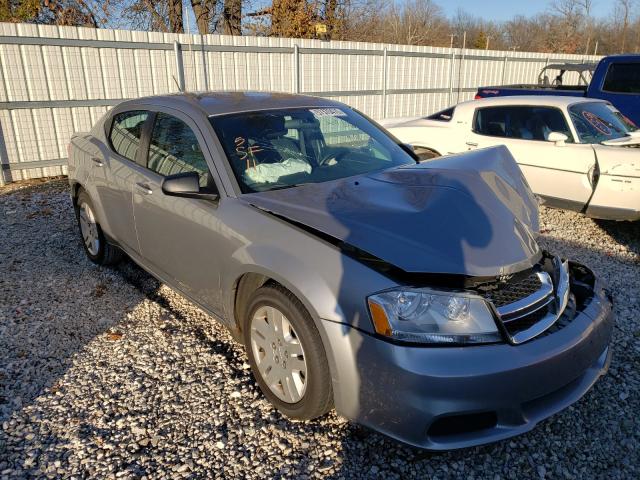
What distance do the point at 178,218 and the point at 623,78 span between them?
8723 millimetres

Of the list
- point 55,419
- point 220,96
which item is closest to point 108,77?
point 220,96

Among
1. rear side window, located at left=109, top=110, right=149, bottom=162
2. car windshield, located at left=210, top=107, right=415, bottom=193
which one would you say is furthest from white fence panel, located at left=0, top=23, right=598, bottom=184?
car windshield, located at left=210, top=107, right=415, bottom=193

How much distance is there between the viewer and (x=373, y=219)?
2.46m

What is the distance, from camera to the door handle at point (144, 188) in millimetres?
3447

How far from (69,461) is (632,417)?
2964 millimetres

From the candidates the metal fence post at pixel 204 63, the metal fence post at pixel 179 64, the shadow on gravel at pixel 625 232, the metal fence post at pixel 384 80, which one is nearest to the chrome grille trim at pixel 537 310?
the shadow on gravel at pixel 625 232

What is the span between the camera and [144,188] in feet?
11.5

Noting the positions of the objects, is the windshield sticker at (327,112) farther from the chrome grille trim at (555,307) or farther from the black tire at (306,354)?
the chrome grille trim at (555,307)

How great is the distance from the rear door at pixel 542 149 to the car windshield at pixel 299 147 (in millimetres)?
2912

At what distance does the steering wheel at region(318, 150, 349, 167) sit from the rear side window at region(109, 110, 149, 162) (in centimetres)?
147

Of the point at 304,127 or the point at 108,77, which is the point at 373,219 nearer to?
the point at 304,127

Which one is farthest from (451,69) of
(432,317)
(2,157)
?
(432,317)

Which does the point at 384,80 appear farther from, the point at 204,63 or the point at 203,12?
the point at 203,12

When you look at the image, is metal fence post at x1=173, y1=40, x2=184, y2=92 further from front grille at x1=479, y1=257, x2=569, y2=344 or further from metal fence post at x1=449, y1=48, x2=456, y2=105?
front grille at x1=479, y1=257, x2=569, y2=344
